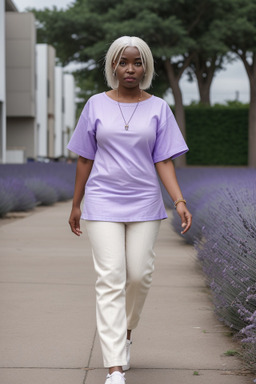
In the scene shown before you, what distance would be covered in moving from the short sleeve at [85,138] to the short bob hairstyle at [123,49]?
196mm

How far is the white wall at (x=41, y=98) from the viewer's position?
57.7 metres

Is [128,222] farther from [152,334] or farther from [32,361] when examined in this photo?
[152,334]

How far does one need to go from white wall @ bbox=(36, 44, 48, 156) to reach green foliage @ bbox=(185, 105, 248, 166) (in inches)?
707

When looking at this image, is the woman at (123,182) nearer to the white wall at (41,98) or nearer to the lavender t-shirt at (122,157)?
the lavender t-shirt at (122,157)

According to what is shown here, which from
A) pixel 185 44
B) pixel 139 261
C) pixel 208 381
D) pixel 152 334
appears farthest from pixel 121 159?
pixel 185 44

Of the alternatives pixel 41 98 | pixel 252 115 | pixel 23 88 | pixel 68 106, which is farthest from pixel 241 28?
pixel 68 106

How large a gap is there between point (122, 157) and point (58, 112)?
67413mm

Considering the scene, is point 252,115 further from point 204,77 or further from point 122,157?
point 122,157

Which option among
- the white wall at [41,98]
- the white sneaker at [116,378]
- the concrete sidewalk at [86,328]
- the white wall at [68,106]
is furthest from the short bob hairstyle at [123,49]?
the white wall at [68,106]

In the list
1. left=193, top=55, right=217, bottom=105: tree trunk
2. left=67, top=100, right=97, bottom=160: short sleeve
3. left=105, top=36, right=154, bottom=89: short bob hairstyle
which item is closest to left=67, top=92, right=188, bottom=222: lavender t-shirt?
left=67, top=100, right=97, bottom=160: short sleeve

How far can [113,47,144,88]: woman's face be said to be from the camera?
4188 millimetres

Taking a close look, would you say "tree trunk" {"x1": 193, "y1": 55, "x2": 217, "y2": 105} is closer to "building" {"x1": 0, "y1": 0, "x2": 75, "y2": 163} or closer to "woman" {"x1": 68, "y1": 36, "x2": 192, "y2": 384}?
"building" {"x1": 0, "y1": 0, "x2": 75, "y2": 163}

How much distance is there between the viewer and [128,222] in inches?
162

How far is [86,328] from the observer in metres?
5.65
